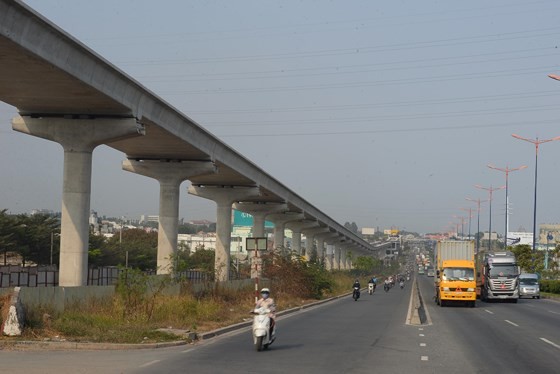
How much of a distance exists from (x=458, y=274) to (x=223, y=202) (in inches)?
951

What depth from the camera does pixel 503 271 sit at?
51656 millimetres

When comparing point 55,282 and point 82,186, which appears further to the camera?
point 55,282

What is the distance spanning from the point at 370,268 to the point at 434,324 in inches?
5911

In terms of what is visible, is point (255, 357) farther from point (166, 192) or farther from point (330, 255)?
point (330, 255)

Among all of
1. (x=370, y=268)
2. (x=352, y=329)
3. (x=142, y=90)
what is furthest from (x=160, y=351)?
(x=370, y=268)

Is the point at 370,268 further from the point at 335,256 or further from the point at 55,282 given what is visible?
the point at 55,282

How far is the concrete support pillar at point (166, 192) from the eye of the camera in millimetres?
47812

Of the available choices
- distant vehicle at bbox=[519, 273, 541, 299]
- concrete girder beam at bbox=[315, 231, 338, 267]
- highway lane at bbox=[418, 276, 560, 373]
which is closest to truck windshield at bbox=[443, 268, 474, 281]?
highway lane at bbox=[418, 276, 560, 373]

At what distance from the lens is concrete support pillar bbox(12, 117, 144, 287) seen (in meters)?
Answer: 32.6

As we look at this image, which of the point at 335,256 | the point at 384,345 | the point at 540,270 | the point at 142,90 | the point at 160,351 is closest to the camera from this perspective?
the point at 160,351

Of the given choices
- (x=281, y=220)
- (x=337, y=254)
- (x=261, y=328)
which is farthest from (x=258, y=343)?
(x=337, y=254)

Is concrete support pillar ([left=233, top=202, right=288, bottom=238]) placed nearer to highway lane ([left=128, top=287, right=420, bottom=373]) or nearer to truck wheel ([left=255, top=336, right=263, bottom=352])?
highway lane ([left=128, top=287, right=420, bottom=373])

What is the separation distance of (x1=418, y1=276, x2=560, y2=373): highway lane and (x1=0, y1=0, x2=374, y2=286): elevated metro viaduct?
14.4m

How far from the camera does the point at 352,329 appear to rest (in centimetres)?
2764
